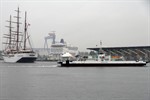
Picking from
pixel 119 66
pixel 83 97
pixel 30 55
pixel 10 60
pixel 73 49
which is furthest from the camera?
pixel 73 49

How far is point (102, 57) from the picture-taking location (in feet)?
276

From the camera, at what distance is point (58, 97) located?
25.0 m

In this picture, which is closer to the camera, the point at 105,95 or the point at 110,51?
the point at 105,95

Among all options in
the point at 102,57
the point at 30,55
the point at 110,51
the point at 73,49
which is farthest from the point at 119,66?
the point at 73,49

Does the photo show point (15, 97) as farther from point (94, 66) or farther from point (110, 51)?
point (110, 51)

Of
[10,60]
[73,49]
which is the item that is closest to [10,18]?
[10,60]

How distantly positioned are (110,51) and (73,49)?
44108 millimetres

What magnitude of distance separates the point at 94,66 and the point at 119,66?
662 cm

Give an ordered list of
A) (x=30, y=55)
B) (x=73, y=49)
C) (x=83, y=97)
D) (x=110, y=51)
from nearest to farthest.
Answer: (x=83, y=97), (x=30, y=55), (x=110, y=51), (x=73, y=49)

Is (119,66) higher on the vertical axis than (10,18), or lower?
lower

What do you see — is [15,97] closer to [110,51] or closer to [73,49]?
[110,51]

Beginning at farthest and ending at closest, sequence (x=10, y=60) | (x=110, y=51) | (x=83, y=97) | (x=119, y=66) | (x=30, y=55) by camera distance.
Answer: (x=110, y=51), (x=10, y=60), (x=30, y=55), (x=119, y=66), (x=83, y=97)

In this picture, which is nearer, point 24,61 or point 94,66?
point 94,66

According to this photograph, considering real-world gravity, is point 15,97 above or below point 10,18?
below
